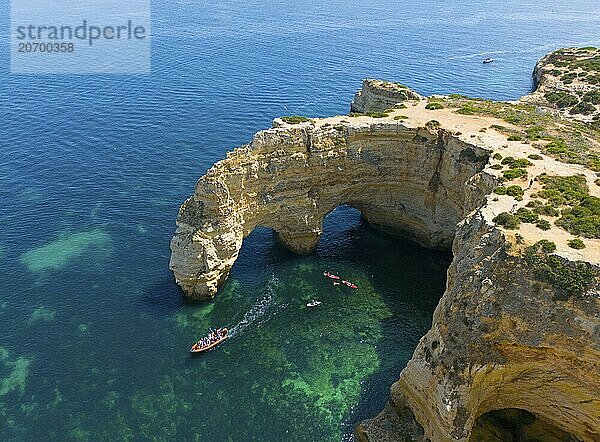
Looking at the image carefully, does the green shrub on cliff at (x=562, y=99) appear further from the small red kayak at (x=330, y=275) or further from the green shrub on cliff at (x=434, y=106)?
the small red kayak at (x=330, y=275)

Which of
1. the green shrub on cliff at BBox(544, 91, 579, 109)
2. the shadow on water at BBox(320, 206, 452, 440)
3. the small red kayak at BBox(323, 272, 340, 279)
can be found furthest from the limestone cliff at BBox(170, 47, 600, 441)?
the green shrub on cliff at BBox(544, 91, 579, 109)

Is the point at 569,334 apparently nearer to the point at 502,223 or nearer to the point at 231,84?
the point at 502,223

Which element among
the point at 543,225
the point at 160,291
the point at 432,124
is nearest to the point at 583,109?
the point at 432,124

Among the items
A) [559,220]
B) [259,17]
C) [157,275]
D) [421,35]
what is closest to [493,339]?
[559,220]

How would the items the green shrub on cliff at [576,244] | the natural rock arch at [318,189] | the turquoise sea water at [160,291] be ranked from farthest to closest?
the natural rock arch at [318,189]
the turquoise sea water at [160,291]
the green shrub on cliff at [576,244]

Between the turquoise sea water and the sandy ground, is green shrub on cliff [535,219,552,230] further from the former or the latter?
the turquoise sea water

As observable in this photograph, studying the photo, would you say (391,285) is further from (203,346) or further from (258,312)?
(203,346)

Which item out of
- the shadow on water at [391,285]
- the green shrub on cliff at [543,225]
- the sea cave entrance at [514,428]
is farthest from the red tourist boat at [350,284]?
the green shrub on cliff at [543,225]
